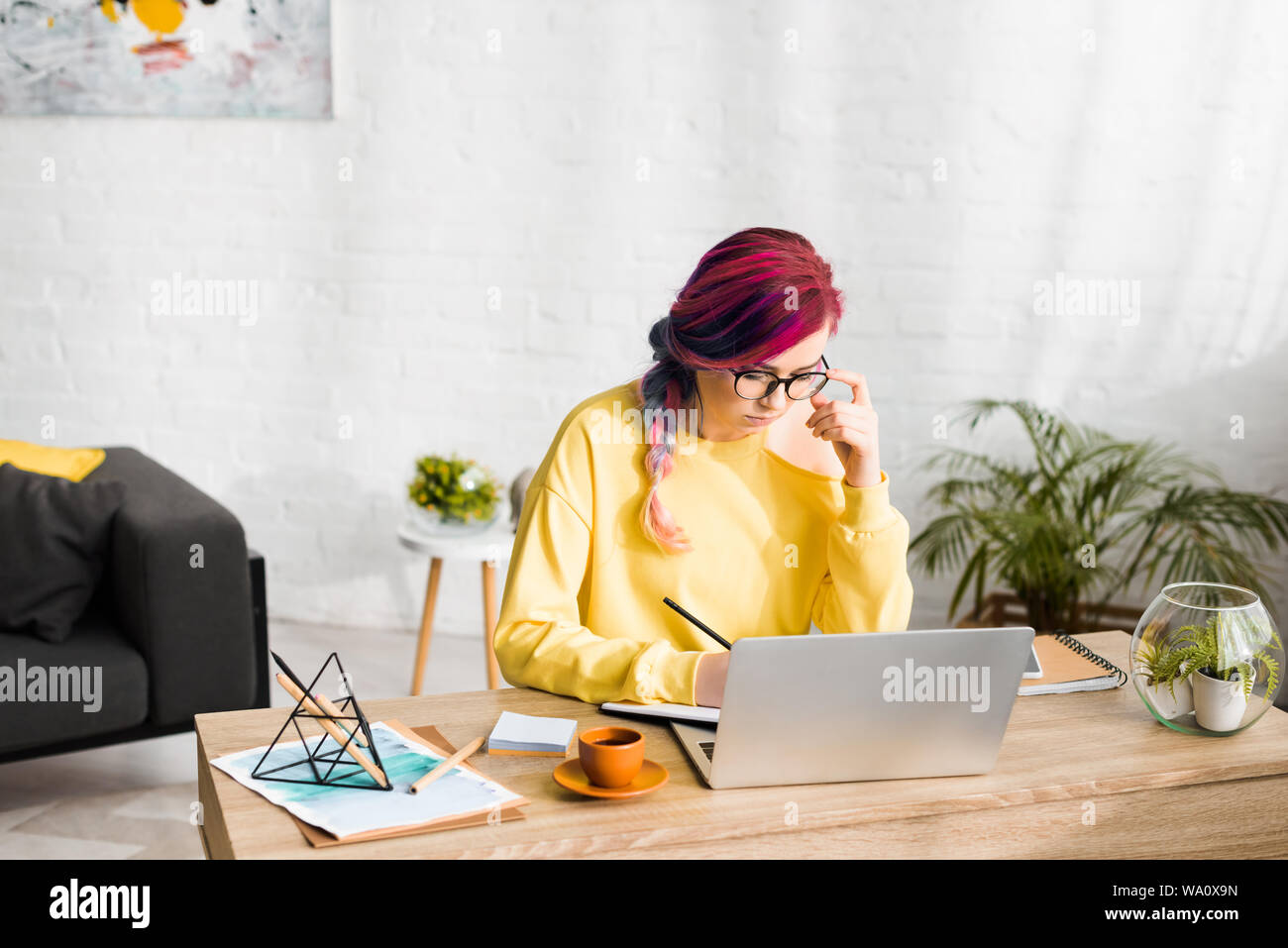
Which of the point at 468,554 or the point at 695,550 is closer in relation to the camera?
the point at 695,550

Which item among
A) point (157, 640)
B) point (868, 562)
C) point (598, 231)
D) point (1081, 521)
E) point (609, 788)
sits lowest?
point (157, 640)

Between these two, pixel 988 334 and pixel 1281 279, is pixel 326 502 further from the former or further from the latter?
pixel 1281 279

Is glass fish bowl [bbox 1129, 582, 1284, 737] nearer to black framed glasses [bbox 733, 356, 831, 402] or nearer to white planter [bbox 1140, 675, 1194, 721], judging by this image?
white planter [bbox 1140, 675, 1194, 721]

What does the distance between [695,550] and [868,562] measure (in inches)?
9.2

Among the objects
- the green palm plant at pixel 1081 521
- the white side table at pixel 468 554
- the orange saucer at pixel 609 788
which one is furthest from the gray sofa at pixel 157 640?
the green palm plant at pixel 1081 521

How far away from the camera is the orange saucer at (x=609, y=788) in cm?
120

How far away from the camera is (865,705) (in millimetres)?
Result: 1223

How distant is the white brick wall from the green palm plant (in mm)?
96

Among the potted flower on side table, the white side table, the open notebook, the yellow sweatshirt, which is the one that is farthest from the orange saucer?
the potted flower on side table

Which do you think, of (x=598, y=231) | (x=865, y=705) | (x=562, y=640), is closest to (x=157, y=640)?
(x=562, y=640)

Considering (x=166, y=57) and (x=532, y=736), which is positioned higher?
(x=166, y=57)

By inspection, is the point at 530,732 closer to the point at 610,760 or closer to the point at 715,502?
the point at 610,760

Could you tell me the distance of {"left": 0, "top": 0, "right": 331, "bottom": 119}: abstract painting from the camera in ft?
11.5

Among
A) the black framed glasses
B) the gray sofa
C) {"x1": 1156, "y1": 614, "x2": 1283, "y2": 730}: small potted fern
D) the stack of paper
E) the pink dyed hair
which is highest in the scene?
the pink dyed hair
